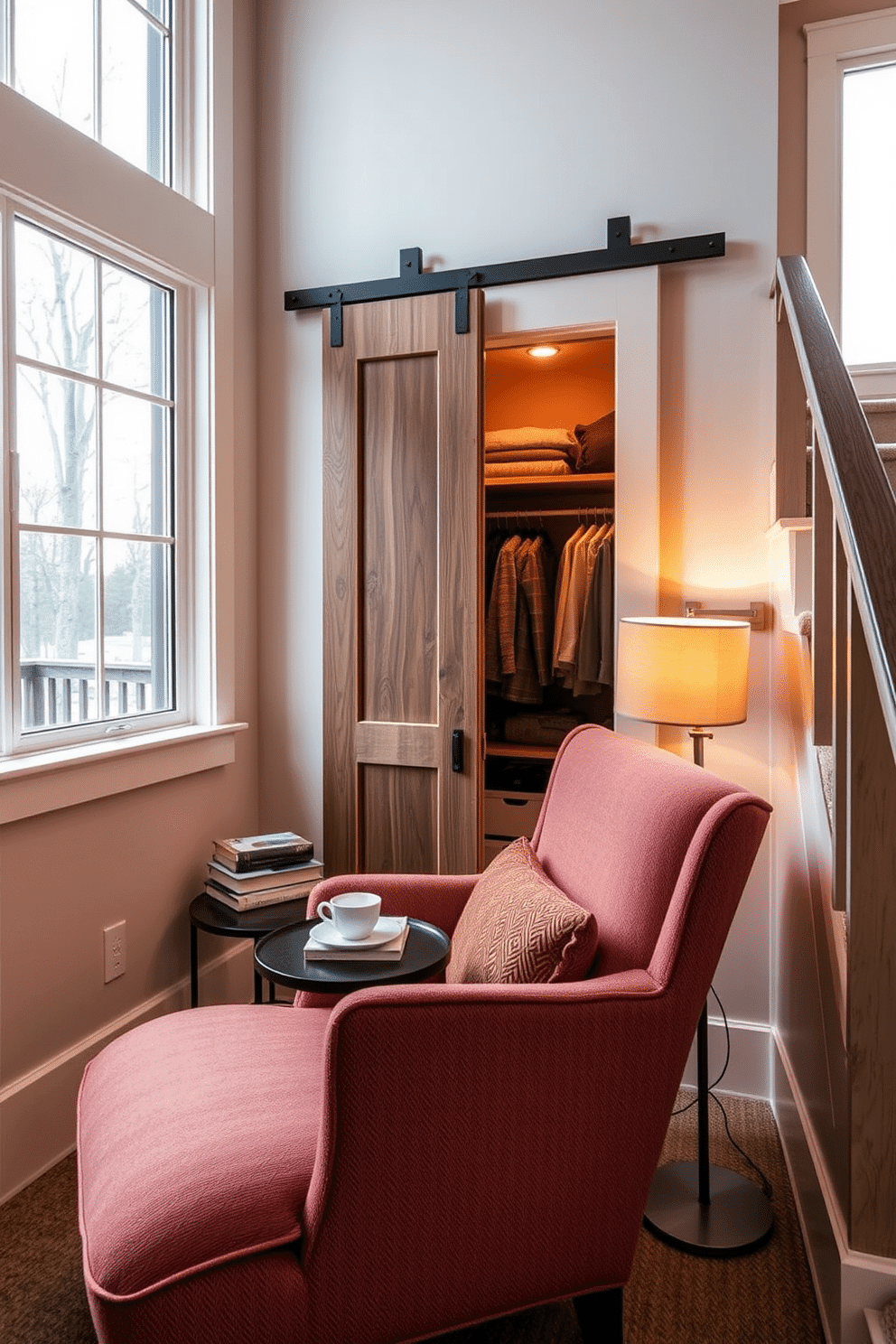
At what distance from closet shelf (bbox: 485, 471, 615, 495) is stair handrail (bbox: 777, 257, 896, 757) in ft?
6.20

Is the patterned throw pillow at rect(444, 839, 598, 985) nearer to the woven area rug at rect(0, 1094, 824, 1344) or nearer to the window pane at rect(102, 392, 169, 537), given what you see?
the woven area rug at rect(0, 1094, 824, 1344)

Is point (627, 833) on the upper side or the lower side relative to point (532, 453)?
lower

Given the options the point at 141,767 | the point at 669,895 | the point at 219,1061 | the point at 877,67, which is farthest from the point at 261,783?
the point at 877,67

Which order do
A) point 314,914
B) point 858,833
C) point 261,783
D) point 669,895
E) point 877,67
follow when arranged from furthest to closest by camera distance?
point 261,783 < point 877,67 < point 314,914 < point 669,895 < point 858,833

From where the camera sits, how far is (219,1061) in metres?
1.60

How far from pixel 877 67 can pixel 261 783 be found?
9.02ft

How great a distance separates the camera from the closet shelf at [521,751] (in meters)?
3.69

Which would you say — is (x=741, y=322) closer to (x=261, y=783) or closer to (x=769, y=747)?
(x=769, y=747)

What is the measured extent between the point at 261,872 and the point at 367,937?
0.86 meters

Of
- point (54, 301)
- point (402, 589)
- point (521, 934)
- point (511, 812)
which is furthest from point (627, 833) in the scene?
point (511, 812)

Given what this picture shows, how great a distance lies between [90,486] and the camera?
2369 mm

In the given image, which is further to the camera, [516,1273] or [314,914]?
[314,914]

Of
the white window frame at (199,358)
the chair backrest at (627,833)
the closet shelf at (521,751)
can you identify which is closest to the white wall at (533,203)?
the white window frame at (199,358)

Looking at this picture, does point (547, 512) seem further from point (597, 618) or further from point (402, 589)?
point (402, 589)
